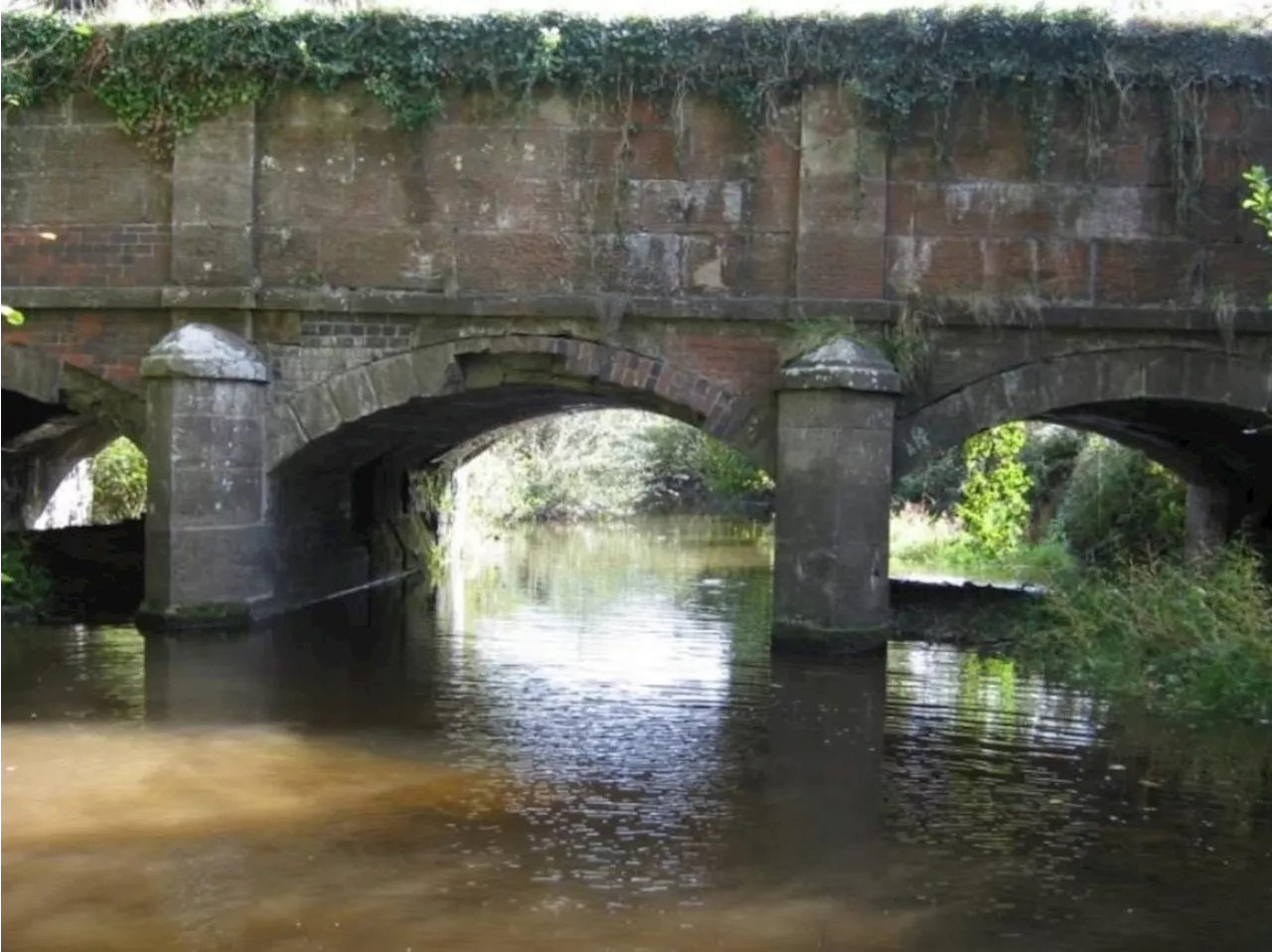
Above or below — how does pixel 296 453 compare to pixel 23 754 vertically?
above

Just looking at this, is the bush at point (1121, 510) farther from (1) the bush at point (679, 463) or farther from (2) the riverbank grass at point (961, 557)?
(1) the bush at point (679, 463)

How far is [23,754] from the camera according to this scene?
669 cm

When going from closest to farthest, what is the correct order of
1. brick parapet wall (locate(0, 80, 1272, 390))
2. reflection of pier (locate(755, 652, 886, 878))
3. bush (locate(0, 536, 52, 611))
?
reflection of pier (locate(755, 652, 886, 878))
brick parapet wall (locate(0, 80, 1272, 390))
bush (locate(0, 536, 52, 611))

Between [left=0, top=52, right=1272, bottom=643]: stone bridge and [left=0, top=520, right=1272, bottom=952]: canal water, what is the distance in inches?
57.4

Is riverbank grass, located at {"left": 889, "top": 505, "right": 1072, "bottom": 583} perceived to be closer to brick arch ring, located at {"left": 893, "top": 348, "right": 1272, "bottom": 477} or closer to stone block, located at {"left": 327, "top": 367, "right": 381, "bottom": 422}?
brick arch ring, located at {"left": 893, "top": 348, "right": 1272, "bottom": 477}

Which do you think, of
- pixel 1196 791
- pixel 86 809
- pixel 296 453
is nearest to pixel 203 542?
pixel 296 453

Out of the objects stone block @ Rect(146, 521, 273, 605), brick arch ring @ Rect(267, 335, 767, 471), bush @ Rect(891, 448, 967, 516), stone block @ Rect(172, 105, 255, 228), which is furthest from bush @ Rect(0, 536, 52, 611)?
bush @ Rect(891, 448, 967, 516)

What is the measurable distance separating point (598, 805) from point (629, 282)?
5.37m

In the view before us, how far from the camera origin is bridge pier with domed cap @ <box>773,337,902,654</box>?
9.98 meters

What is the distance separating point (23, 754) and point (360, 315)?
4.85m

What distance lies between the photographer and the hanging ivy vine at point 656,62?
10344 millimetres

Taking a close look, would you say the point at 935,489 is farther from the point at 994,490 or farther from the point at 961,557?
the point at 961,557

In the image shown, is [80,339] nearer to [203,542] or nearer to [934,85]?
[203,542]

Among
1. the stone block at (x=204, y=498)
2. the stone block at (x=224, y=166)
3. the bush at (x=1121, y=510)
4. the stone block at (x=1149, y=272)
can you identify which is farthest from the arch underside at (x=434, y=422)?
the bush at (x=1121, y=510)
